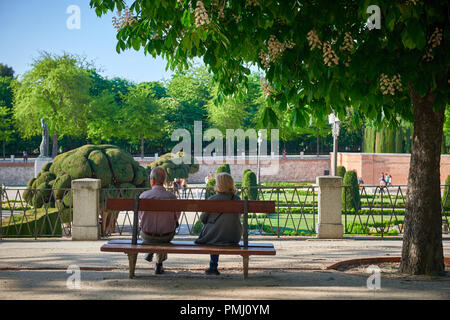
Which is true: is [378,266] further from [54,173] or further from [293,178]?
[293,178]

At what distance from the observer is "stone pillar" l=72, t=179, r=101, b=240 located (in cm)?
961

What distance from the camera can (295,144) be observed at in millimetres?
64500

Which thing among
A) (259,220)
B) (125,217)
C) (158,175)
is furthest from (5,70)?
(158,175)

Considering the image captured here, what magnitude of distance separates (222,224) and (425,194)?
272 centimetres

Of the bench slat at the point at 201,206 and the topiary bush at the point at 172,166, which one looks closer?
the bench slat at the point at 201,206

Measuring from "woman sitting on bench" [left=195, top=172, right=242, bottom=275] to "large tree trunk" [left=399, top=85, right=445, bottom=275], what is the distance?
240cm

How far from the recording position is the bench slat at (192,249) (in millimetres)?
5484

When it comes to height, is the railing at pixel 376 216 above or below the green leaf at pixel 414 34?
below

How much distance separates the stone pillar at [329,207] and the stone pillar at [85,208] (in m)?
4.54

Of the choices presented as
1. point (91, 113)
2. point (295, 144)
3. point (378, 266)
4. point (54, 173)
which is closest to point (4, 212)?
point (54, 173)

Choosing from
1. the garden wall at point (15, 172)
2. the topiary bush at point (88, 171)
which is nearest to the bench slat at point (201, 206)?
the topiary bush at point (88, 171)

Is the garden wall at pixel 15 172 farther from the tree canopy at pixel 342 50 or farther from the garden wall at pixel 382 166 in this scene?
the tree canopy at pixel 342 50

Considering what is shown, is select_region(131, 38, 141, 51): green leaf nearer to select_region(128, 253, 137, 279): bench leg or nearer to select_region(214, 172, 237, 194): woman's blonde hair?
select_region(214, 172, 237, 194): woman's blonde hair

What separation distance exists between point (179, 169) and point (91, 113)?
24674 mm
